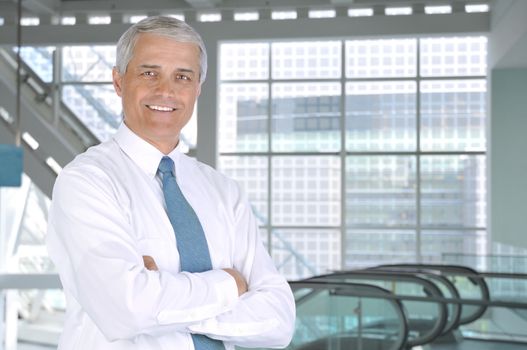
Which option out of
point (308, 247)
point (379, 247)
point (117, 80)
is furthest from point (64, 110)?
point (117, 80)

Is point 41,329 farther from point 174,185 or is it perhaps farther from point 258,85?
point 174,185

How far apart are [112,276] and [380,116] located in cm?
1344

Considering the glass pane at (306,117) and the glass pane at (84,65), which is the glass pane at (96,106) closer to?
the glass pane at (84,65)

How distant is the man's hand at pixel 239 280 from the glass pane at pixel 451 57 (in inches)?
517

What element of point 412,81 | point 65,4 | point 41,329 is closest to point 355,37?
point 412,81

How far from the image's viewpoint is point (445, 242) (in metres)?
14.6

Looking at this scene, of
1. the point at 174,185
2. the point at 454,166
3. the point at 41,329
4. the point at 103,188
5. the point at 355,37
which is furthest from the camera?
the point at 41,329

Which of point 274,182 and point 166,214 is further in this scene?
point 274,182

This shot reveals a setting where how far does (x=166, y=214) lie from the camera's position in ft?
6.38

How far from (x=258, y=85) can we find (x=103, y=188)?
1335 cm

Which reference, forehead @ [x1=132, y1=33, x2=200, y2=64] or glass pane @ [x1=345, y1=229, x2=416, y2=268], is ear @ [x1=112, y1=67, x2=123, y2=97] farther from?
glass pane @ [x1=345, y1=229, x2=416, y2=268]

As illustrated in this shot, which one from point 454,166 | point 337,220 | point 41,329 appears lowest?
point 41,329

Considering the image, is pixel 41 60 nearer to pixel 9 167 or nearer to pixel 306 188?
pixel 306 188

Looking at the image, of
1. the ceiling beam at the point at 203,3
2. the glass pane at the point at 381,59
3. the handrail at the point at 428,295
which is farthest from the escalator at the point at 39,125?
the handrail at the point at 428,295
